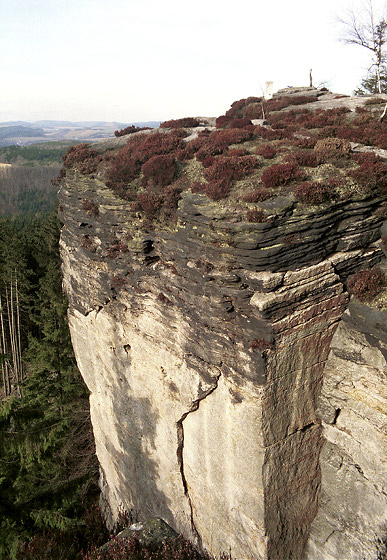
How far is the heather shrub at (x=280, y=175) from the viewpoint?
41.2ft

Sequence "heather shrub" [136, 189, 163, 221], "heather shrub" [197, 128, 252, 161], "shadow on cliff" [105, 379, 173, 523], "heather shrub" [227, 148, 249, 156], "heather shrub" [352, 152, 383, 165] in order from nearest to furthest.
→ "heather shrub" [352, 152, 383, 165]
"heather shrub" [136, 189, 163, 221]
"heather shrub" [227, 148, 249, 156]
"heather shrub" [197, 128, 252, 161]
"shadow on cliff" [105, 379, 173, 523]

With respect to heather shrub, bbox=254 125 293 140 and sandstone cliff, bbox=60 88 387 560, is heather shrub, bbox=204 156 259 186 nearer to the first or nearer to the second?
sandstone cliff, bbox=60 88 387 560

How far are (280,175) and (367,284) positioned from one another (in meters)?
4.46

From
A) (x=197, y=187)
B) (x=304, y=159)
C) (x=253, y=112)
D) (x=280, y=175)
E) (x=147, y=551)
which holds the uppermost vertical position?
(x=253, y=112)

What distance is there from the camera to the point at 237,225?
11602 millimetres

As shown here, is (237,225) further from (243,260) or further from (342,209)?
(342,209)

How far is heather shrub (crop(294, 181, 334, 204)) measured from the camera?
38.7 ft

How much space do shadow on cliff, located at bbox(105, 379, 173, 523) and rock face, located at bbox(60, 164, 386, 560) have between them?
0.15 metres

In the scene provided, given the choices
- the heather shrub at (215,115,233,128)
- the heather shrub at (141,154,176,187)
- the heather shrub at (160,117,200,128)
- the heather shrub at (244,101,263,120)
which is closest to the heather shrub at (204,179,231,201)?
the heather shrub at (141,154,176,187)

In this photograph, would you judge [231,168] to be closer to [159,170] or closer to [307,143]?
[159,170]

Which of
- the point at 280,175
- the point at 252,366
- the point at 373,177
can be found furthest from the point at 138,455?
the point at 373,177

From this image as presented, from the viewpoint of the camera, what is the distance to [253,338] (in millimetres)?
12203

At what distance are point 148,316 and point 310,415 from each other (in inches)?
293

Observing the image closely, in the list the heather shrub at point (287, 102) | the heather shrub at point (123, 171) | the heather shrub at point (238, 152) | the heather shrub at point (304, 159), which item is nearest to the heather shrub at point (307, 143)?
the heather shrub at point (304, 159)
